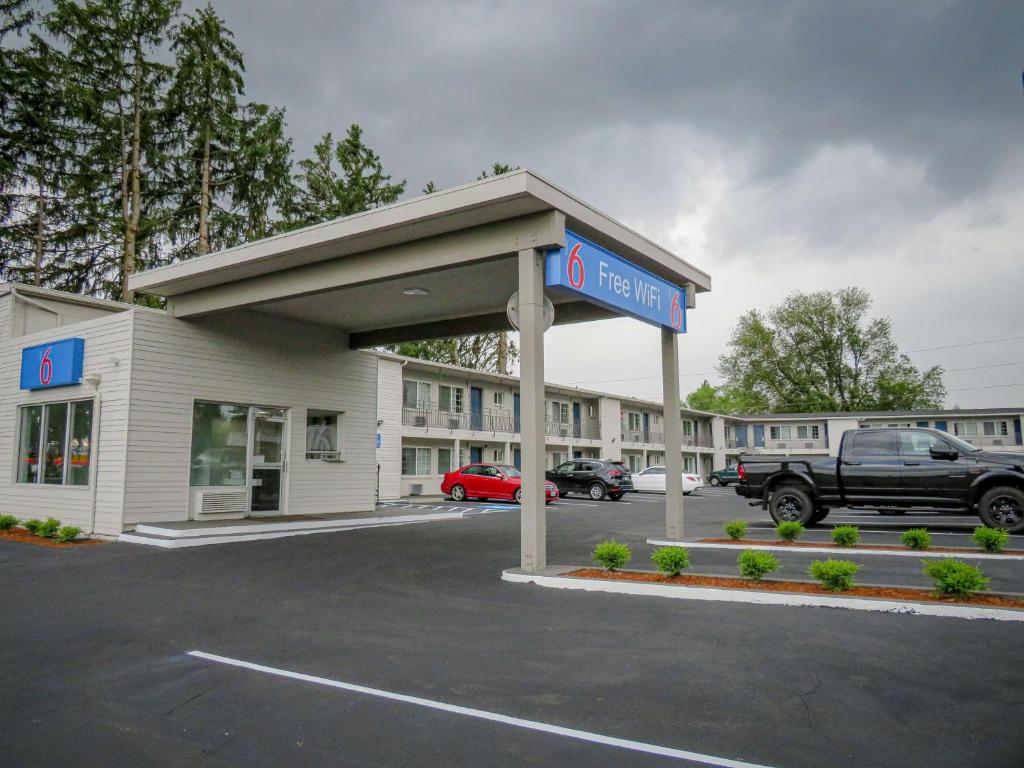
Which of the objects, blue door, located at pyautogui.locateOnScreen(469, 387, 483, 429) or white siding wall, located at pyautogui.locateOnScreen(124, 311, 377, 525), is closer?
white siding wall, located at pyautogui.locateOnScreen(124, 311, 377, 525)

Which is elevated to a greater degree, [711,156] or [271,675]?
[711,156]

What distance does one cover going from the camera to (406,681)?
4.54 metres

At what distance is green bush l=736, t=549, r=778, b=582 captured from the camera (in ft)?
23.2

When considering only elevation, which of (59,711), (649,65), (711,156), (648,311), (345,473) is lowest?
(59,711)

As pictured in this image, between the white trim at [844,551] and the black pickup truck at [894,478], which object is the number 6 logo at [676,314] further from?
the black pickup truck at [894,478]

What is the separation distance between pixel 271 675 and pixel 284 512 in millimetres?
10655

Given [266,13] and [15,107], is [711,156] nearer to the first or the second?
[266,13]

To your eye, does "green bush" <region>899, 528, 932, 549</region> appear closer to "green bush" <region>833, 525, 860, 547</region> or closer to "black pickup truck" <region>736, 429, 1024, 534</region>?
"green bush" <region>833, 525, 860, 547</region>

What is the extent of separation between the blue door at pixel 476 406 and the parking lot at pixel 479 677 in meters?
25.3

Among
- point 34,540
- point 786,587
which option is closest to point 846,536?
point 786,587

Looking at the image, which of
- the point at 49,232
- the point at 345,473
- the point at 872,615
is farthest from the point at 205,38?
the point at 872,615

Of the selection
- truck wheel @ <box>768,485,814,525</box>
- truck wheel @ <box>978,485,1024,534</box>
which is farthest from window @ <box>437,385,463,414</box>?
truck wheel @ <box>978,485,1024,534</box>

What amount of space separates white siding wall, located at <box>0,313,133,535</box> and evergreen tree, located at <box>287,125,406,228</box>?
1960 centimetres

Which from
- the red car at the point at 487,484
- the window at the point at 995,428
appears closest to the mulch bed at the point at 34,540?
the red car at the point at 487,484
